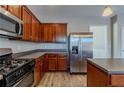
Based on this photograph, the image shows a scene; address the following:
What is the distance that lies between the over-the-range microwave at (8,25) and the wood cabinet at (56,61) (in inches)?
156

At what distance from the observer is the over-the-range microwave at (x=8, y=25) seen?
8.03ft

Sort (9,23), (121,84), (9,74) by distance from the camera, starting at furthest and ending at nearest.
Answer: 1. (9,23)
2. (121,84)
3. (9,74)

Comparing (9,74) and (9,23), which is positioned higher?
(9,23)

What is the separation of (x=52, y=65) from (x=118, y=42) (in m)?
2.87

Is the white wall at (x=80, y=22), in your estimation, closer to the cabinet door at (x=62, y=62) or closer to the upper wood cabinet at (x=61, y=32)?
the upper wood cabinet at (x=61, y=32)

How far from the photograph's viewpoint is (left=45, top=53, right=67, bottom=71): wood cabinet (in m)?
7.32

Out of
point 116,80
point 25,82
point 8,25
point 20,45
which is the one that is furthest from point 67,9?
point 116,80

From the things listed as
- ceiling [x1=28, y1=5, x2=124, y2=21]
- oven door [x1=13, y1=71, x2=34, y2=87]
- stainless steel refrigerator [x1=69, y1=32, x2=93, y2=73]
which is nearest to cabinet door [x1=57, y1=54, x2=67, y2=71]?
stainless steel refrigerator [x1=69, y1=32, x2=93, y2=73]

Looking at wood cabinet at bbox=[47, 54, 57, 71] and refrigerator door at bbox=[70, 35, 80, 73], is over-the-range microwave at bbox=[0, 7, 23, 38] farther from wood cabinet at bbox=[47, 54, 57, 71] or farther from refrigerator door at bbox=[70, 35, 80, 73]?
wood cabinet at bbox=[47, 54, 57, 71]
